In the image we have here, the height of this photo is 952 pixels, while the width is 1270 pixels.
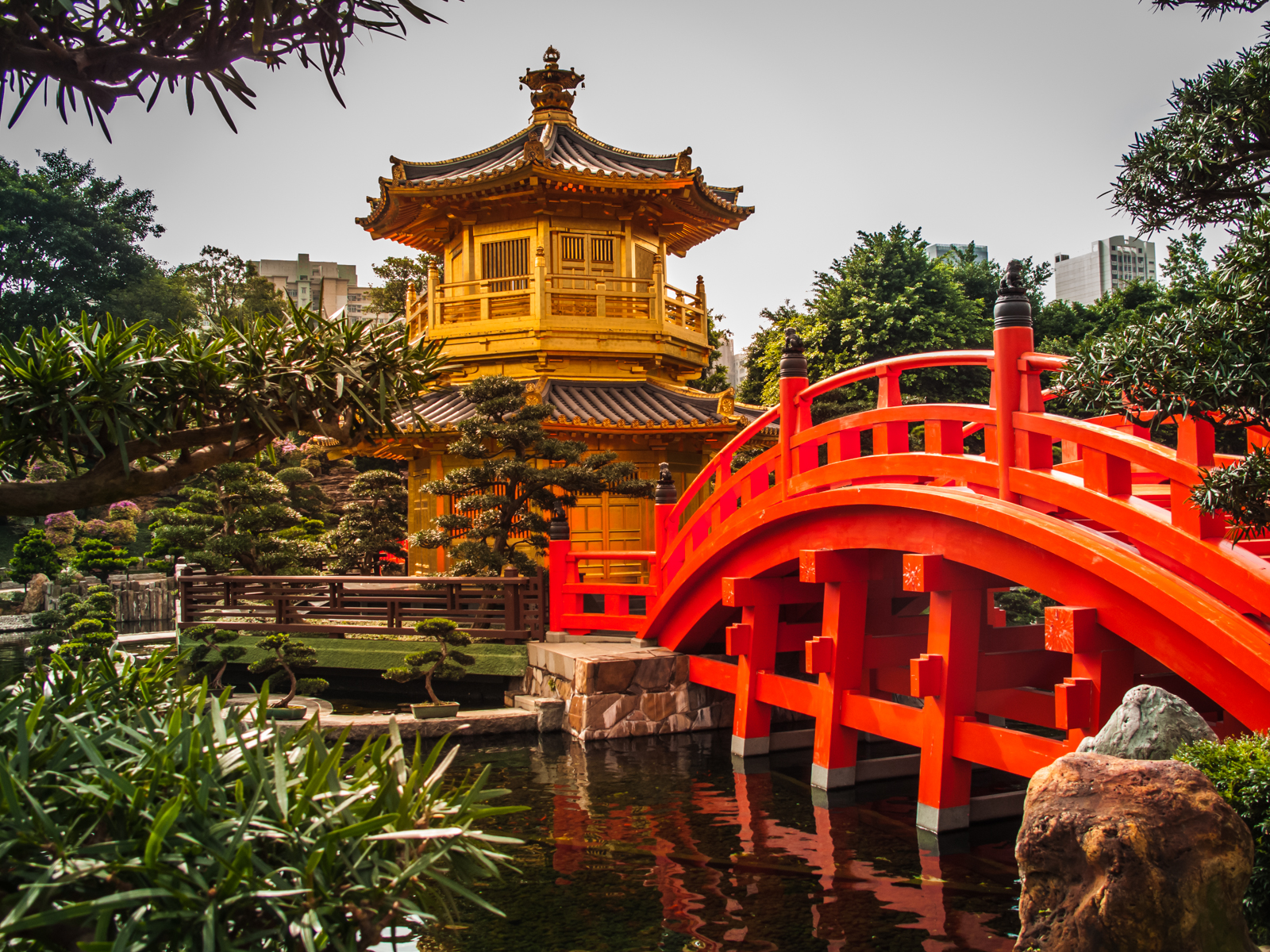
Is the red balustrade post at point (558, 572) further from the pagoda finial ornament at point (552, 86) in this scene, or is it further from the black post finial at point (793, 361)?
the pagoda finial ornament at point (552, 86)

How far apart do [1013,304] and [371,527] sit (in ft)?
48.7

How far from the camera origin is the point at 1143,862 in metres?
3.63

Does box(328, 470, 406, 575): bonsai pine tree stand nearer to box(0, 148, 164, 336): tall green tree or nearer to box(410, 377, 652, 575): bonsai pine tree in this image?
box(410, 377, 652, 575): bonsai pine tree

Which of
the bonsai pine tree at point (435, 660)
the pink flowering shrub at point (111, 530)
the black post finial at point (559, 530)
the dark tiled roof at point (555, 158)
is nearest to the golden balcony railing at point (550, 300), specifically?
the dark tiled roof at point (555, 158)

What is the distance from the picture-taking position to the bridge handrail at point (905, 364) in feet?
23.2

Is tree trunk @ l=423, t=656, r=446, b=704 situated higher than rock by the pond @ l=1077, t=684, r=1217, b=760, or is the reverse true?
rock by the pond @ l=1077, t=684, r=1217, b=760

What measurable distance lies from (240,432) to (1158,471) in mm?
4858

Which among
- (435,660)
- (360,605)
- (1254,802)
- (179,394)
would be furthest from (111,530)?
(1254,802)

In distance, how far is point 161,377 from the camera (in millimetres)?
4254

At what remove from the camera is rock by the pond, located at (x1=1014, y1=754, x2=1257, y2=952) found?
11.8ft

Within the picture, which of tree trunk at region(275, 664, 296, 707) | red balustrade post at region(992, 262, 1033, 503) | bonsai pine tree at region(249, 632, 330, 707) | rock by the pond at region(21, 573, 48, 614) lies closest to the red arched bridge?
red balustrade post at region(992, 262, 1033, 503)

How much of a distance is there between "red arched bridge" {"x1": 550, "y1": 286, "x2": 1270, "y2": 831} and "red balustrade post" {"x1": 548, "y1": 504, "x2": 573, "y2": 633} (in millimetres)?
1896

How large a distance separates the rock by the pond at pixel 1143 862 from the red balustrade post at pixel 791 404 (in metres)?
5.45

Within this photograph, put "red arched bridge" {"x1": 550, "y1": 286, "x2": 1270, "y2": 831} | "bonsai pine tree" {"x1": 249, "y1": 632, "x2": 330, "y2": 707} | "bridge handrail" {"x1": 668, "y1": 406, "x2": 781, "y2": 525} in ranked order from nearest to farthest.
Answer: "red arched bridge" {"x1": 550, "y1": 286, "x2": 1270, "y2": 831} → "bridge handrail" {"x1": 668, "y1": 406, "x2": 781, "y2": 525} → "bonsai pine tree" {"x1": 249, "y1": 632, "x2": 330, "y2": 707}
